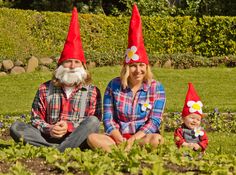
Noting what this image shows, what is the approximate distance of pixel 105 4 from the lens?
1090 inches

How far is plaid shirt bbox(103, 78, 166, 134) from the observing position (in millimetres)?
6812

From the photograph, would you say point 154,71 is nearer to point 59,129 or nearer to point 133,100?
point 133,100

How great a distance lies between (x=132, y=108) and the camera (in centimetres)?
684

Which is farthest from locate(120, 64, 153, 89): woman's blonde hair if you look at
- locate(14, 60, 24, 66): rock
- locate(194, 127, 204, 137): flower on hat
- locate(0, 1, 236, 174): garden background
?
locate(14, 60, 24, 66): rock

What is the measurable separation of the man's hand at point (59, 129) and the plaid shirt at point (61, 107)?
0.16 metres

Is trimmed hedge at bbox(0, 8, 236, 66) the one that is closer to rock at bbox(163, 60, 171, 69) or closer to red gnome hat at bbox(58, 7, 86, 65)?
rock at bbox(163, 60, 171, 69)

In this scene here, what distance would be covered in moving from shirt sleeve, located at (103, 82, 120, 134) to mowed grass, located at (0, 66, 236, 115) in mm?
5203

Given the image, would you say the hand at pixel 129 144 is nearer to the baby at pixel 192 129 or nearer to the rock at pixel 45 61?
the baby at pixel 192 129

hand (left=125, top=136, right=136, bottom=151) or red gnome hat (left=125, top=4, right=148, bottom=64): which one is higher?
red gnome hat (left=125, top=4, right=148, bottom=64)

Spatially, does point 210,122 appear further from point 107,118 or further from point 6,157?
point 6,157

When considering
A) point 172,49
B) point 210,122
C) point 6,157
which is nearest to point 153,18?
point 172,49

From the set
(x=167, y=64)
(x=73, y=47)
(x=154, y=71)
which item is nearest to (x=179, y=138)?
(x=73, y=47)

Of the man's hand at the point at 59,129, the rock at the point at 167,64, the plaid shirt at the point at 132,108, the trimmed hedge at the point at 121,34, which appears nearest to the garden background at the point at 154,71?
the trimmed hedge at the point at 121,34

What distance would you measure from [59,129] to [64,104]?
354mm
